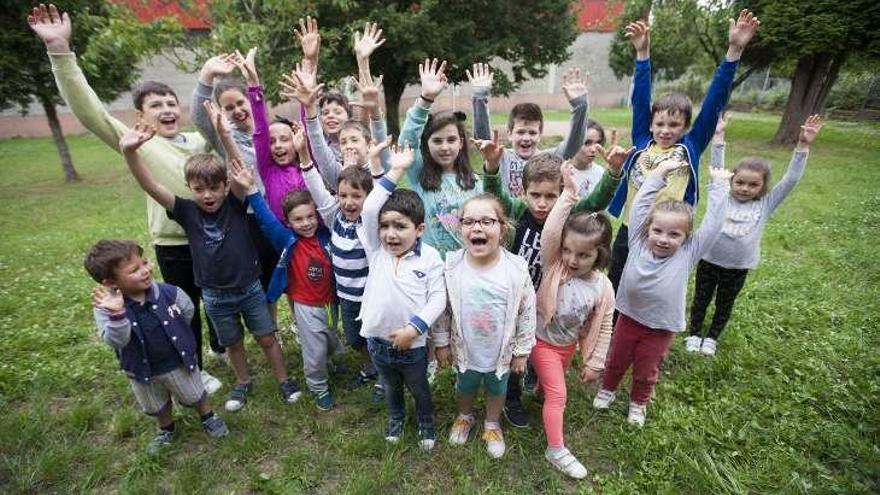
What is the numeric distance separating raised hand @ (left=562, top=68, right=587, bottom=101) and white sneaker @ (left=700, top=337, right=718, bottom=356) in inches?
91.7

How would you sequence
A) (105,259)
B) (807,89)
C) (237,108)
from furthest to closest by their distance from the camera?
(807,89) < (237,108) < (105,259)

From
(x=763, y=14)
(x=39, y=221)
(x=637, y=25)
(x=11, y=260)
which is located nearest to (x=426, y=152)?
(x=637, y=25)

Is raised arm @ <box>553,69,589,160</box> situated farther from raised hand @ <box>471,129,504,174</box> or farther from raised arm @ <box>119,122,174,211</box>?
raised arm @ <box>119,122,174,211</box>

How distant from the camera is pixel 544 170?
2.79 m

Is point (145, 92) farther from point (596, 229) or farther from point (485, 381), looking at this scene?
point (596, 229)

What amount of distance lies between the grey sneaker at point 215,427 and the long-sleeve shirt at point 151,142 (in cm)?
116

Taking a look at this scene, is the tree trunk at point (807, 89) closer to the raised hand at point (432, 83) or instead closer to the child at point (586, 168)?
the child at point (586, 168)

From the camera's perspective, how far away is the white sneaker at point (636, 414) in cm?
314

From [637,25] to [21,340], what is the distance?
573 centimetres

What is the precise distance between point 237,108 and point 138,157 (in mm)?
872

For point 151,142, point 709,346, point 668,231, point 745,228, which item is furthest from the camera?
point 709,346

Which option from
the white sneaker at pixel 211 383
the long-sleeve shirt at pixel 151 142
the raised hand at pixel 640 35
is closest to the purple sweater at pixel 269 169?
the long-sleeve shirt at pixel 151 142

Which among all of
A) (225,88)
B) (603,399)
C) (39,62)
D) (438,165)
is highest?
(39,62)

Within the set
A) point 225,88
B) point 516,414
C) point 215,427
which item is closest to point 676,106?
point 516,414
